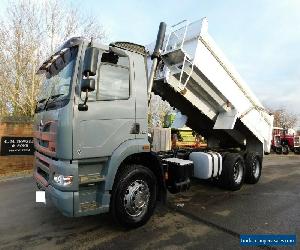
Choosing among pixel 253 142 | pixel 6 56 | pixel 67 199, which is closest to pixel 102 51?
pixel 67 199

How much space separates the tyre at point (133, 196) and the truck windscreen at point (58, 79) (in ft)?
5.04

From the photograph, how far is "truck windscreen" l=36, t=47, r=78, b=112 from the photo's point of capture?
450 cm

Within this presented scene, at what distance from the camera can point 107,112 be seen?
15.1 feet

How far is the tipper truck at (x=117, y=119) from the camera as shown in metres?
4.23

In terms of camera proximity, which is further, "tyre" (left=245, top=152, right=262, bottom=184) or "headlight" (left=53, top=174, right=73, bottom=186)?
"tyre" (left=245, top=152, right=262, bottom=184)

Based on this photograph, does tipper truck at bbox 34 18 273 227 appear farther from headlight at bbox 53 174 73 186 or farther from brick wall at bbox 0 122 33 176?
brick wall at bbox 0 122 33 176

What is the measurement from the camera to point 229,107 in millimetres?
7363

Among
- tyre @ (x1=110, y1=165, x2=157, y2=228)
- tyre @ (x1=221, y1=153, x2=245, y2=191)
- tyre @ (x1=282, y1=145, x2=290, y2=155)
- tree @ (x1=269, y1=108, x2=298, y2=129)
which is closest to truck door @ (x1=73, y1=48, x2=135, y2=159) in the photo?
tyre @ (x1=110, y1=165, x2=157, y2=228)

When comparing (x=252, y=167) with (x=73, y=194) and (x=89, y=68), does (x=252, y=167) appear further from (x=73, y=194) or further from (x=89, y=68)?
(x=89, y=68)

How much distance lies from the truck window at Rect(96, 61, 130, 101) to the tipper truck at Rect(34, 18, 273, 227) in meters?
0.02

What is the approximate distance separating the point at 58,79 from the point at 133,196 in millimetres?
2195

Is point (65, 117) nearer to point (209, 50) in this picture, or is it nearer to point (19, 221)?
point (19, 221)

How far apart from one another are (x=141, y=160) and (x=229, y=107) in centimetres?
317

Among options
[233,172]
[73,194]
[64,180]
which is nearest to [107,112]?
[64,180]
